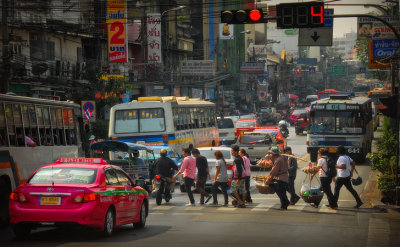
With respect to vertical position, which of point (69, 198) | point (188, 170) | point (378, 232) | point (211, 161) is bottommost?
point (378, 232)

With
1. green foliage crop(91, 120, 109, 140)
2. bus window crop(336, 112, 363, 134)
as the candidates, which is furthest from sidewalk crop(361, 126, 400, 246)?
green foliage crop(91, 120, 109, 140)

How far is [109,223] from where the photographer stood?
1394 centimetres

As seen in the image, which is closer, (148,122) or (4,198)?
(4,198)

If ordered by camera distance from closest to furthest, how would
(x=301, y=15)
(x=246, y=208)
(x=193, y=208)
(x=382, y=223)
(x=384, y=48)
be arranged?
1. (x=382, y=223)
2. (x=301, y=15)
3. (x=193, y=208)
4. (x=246, y=208)
5. (x=384, y=48)

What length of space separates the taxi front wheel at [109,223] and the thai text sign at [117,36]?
113ft

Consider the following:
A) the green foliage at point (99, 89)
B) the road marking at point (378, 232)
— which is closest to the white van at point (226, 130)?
the green foliage at point (99, 89)

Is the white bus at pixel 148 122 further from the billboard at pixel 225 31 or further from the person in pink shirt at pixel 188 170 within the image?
the billboard at pixel 225 31

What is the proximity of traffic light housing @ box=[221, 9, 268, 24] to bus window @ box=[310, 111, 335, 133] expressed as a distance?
714 inches

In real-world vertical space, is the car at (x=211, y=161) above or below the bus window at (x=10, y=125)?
below

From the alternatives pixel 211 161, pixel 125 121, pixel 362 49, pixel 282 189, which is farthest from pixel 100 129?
pixel 362 49

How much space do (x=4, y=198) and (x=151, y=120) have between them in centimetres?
1688

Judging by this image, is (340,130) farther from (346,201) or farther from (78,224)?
(78,224)

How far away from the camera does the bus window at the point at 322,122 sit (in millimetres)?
Answer: 36500

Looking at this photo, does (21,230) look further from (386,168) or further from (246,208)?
(386,168)
